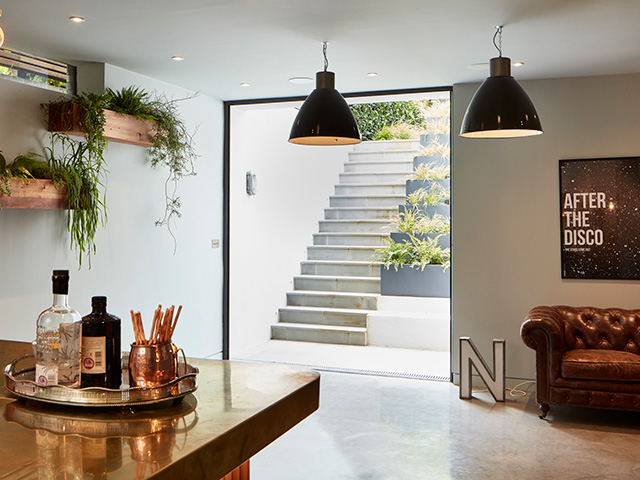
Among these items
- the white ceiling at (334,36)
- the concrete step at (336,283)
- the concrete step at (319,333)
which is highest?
the white ceiling at (334,36)

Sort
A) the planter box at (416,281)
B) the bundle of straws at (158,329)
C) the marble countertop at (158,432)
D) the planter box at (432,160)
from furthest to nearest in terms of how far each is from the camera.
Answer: the planter box at (432,160)
the planter box at (416,281)
the bundle of straws at (158,329)
the marble countertop at (158,432)

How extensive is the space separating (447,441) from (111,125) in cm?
316

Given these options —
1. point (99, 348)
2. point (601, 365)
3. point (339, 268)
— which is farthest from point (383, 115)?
point (99, 348)

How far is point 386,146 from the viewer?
9781 millimetres

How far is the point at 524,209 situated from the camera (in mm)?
5426

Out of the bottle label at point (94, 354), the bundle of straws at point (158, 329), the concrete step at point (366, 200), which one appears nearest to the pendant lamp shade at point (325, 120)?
the bundle of straws at point (158, 329)

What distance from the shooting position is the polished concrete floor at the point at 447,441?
3.65 metres

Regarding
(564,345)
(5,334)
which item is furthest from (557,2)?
(5,334)

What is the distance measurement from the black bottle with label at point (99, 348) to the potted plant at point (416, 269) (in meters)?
5.99

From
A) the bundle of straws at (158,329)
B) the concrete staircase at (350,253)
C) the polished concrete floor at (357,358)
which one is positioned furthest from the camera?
the concrete staircase at (350,253)

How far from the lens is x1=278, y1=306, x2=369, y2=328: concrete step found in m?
7.63

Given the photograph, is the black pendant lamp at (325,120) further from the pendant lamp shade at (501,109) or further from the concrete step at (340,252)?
the concrete step at (340,252)

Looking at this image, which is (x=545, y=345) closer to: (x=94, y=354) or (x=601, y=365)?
(x=601, y=365)

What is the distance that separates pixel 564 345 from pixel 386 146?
18.2 feet
